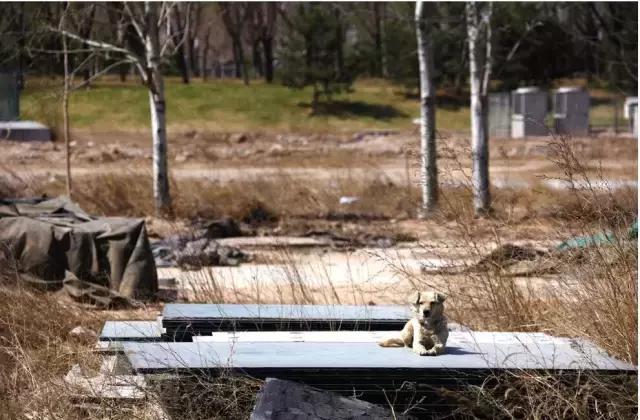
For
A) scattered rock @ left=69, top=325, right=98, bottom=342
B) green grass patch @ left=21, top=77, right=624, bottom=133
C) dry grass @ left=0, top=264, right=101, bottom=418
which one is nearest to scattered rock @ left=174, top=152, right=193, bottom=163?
green grass patch @ left=21, top=77, right=624, bottom=133

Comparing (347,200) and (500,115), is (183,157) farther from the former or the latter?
(500,115)

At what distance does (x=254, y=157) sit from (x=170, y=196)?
715 inches

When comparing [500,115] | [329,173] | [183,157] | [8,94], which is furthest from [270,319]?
[500,115]

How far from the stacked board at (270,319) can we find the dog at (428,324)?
44.8 inches

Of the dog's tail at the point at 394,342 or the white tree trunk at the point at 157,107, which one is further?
the white tree trunk at the point at 157,107

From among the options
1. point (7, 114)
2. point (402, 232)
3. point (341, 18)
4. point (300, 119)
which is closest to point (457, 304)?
point (402, 232)

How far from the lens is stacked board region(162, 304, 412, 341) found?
676 centimetres

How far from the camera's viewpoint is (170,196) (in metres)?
18.6

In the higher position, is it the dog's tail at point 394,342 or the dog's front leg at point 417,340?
the dog's front leg at point 417,340

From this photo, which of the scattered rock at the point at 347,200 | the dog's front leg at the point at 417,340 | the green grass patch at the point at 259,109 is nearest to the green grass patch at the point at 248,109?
the green grass patch at the point at 259,109

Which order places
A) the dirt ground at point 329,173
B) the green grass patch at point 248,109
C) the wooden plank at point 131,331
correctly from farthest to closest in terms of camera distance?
1. the green grass patch at point 248,109
2. the dirt ground at point 329,173
3. the wooden plank at point 131,331

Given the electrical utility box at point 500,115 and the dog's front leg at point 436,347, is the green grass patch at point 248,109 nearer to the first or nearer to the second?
the electrical utility box at point 500,115

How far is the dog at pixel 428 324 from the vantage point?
5773mm

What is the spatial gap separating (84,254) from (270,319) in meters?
3.96
